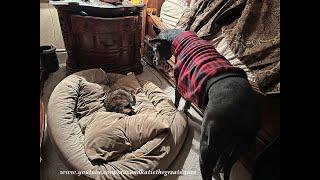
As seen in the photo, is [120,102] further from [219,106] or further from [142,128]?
[219,106]

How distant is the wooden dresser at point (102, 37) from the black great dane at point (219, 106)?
720 mm

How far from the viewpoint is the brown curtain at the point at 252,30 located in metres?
0.78

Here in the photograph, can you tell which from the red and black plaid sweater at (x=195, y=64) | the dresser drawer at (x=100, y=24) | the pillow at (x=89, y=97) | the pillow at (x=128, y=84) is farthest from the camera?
the dresser drawer at (x=100, y=24)

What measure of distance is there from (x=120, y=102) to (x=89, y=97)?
0.17 metres

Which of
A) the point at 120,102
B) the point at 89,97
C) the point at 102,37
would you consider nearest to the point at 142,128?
the point at 120,102

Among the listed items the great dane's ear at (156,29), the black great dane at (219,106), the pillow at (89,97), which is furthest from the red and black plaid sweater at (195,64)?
the great dane's ear at (156,29)

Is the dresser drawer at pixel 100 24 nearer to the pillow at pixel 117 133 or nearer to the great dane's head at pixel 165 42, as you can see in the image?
the great dane's head at pixel 165 42

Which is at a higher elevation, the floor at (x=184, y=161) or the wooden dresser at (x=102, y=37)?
the wooden dresser at (x=102, y=37)

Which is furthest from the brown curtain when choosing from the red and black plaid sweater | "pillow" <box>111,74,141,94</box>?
"pillow" <box>111,74,141,94</box>

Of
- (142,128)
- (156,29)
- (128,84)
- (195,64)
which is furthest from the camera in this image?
(156,29)

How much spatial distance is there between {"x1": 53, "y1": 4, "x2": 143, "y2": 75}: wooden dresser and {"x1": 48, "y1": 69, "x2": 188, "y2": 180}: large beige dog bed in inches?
15.4

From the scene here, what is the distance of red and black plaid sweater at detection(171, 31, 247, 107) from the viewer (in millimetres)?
821

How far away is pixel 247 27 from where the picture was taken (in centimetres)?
94

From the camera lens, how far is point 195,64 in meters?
0.91
